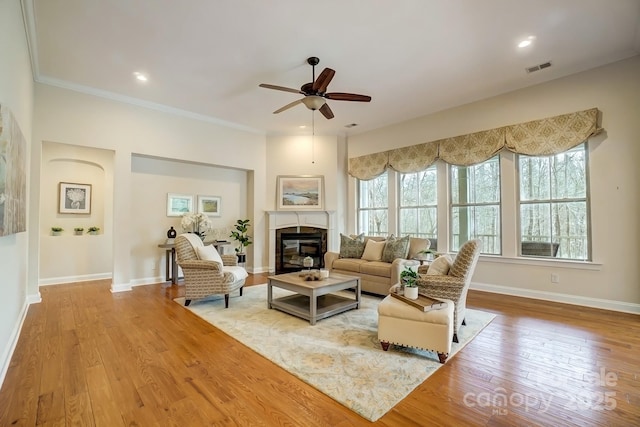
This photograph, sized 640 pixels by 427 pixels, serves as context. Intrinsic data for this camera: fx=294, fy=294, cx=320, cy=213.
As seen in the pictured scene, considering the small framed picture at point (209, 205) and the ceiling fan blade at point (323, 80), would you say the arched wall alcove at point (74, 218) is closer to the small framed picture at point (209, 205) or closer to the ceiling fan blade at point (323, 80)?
the small framed picture at point (209, 205)

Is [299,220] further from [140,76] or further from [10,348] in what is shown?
[10,348]

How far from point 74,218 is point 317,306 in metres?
5.42

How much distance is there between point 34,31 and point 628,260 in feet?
25.6

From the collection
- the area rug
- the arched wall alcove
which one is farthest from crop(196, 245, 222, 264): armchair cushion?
the arched wall alcove

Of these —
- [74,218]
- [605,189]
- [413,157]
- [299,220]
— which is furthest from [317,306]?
[74,218]

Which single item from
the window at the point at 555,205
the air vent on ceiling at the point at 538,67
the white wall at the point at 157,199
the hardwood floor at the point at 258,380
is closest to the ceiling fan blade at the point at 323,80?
the air vent on ceiling at the point at 538,67

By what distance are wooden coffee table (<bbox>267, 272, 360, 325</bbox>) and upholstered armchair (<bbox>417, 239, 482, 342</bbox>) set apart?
1103 mm

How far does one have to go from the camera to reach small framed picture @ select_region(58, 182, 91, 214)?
574 cm

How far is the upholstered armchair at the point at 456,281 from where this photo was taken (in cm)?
294

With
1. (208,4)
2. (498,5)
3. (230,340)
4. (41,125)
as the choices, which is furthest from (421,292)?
(41,125)

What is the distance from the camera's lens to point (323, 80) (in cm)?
354

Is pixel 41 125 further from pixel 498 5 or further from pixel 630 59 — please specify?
pixel 630 59

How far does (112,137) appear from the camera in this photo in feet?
16.3

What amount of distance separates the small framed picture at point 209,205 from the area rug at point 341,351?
2.68 meters
